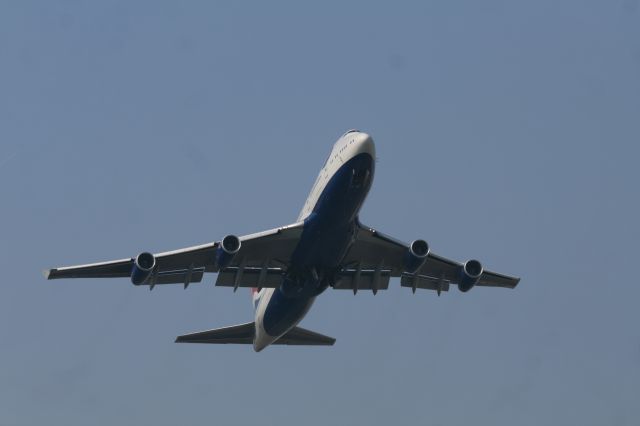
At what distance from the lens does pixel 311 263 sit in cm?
5178

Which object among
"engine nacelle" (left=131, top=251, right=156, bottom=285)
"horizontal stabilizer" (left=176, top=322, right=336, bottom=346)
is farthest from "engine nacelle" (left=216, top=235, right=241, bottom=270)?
"horizontal stabilizer" (left=176, top=322, right=336, bottom=346)

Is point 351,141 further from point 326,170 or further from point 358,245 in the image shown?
point 358,245

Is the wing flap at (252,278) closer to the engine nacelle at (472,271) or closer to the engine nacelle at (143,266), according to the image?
the engine nacelle at (143,266)

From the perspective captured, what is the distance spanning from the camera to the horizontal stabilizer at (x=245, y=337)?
6006 cm

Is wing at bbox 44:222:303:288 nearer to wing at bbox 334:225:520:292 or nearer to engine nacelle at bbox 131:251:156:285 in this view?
engine nacelle at bbox 131:251:156:285

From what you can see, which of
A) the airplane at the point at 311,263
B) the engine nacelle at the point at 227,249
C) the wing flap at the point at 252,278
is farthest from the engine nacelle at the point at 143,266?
the wing flap at the point at 252,278

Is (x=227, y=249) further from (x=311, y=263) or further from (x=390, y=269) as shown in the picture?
(x=390, y=269)

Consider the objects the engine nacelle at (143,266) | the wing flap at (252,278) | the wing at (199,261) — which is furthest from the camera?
the wing flap at (252,278)

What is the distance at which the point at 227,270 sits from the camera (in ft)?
183

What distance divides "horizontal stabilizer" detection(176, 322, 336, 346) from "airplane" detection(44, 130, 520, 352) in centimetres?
6

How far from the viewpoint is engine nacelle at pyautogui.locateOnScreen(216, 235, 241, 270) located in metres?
49.5

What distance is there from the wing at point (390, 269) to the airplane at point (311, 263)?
0.05m

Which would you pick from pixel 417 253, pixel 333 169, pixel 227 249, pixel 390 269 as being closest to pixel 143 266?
pixel 227 249

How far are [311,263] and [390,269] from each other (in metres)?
6.39
